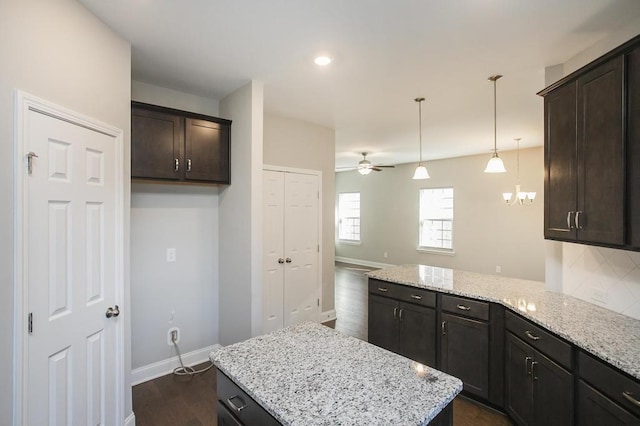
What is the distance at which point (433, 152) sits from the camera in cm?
652

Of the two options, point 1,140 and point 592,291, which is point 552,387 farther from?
point 1,140

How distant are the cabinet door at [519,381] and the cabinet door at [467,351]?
166 millimetres

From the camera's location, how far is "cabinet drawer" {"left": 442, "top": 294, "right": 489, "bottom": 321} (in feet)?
8.09

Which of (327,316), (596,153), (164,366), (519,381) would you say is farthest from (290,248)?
(596,153)

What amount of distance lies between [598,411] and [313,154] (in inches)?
142

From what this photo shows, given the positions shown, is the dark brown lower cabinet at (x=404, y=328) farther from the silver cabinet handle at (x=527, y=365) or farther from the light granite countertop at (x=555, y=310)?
the silver cabinet handle at (x=527, y=365)

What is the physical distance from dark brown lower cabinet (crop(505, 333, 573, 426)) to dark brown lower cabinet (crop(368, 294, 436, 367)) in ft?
2.01

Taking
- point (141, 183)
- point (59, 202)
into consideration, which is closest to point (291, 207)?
point (141, 183)

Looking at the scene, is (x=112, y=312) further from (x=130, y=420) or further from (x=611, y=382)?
(x=611, y=382)

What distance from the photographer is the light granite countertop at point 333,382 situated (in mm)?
1058

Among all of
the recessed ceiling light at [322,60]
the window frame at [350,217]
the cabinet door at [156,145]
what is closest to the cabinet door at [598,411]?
the recessed ceiling light at [322,60]

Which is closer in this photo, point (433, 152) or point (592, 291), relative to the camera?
point (592, 291)

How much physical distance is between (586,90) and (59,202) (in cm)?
306

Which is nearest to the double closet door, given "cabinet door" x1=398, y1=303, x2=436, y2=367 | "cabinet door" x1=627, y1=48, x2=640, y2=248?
"cabinet door" x1=398, y1=303, x2=436, y2=367
